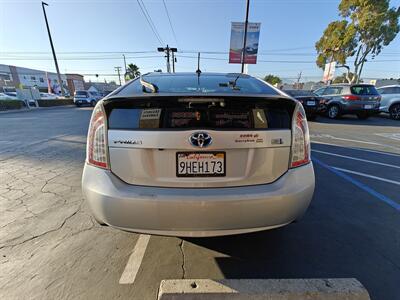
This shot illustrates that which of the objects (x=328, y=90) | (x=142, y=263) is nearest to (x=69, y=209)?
(x=142, y=263)

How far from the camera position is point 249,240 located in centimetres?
224

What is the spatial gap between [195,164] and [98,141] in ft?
2.60

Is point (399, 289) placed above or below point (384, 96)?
below

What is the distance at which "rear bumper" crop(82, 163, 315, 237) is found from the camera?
150 cm

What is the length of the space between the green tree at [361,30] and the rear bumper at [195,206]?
103 feet

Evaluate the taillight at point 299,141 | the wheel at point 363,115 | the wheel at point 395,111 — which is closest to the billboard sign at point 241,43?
the wheel at point 363,115

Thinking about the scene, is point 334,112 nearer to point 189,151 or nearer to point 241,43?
point 241,43

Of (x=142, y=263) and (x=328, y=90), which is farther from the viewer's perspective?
(x=328, y=90)

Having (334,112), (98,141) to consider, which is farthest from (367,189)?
(334,112)

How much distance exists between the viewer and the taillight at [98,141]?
163 centimetres

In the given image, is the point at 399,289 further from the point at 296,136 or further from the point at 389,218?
the point at 296,136

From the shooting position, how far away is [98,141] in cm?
166

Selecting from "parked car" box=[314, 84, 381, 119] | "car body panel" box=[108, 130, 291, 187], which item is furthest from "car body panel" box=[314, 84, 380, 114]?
"car body panel" box=[108, 130, 291, 187]

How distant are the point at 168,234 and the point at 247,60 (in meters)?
17.0
